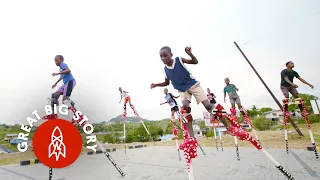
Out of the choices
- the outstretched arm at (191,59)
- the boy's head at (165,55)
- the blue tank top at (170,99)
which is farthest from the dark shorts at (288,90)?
the boy's head at (165,55)

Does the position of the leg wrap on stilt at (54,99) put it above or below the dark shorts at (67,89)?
below

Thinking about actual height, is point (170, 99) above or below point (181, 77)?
above

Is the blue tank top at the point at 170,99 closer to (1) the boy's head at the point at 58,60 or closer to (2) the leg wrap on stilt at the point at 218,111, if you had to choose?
(1) the boy's head at the point at 58,60

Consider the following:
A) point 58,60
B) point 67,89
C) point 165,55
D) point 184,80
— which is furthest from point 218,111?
point 58,60

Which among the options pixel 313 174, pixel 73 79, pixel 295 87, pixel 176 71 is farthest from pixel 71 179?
pixel 295 87

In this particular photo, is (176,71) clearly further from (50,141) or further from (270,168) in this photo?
(270,168)

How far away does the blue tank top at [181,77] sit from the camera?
Result: 3.45 m

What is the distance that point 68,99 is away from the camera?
5.20 m

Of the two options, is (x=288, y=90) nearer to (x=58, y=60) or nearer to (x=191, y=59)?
(x=191, y=59)

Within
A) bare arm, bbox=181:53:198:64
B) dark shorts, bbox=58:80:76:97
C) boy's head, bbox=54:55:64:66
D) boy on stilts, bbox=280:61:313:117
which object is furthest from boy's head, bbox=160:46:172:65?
boy on stilts, bbox=280:61:313:117

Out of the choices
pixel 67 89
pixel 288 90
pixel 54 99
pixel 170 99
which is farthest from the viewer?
pixel 170 99

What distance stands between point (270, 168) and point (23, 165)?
8999mm

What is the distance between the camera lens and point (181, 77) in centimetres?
346

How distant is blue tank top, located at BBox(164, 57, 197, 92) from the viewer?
345 cm
